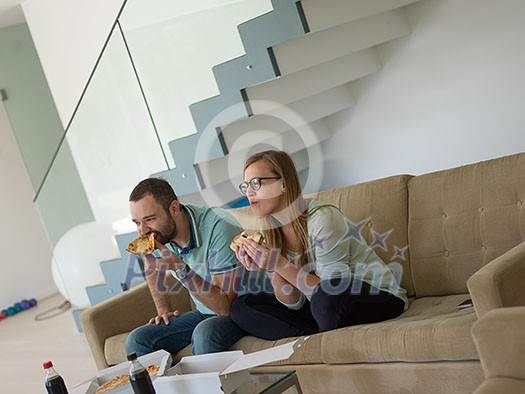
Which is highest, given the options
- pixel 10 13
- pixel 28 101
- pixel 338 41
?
pixel 10 13

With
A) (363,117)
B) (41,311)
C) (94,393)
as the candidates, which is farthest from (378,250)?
(41,311)

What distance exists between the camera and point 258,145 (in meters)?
5.37

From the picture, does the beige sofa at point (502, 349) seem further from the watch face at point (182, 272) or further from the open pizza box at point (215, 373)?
the watch face at point (182, 272)

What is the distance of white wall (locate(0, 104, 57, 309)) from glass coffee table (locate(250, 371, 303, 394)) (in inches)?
258

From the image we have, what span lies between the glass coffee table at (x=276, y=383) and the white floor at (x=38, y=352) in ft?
8.27

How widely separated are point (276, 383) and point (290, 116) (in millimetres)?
3243

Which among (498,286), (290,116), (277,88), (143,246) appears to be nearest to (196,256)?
(143,246)

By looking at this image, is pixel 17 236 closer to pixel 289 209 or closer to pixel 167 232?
pixel 167 232

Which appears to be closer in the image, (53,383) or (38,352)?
(53,383)

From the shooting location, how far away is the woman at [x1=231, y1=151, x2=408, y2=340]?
281 centimetres

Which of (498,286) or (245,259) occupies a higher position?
(245,259)

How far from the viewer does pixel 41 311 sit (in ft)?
26.0

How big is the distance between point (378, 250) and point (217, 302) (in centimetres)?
66

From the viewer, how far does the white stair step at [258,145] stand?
499cm
